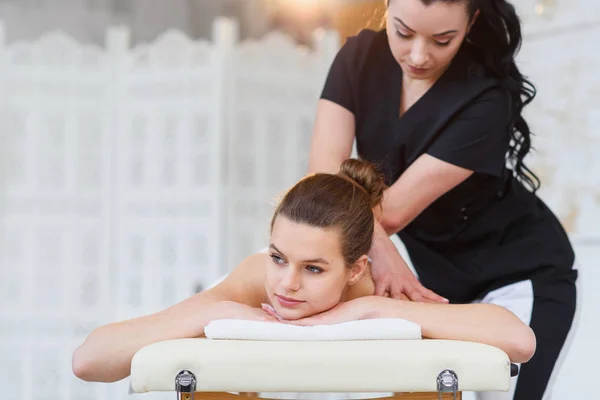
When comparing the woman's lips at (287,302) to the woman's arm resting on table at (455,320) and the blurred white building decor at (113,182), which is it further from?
the blurred white building decor at (113,182)

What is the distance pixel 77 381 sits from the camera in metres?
3.73

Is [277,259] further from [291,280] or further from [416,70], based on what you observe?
[416,70]

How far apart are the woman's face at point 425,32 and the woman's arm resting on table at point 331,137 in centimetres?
23

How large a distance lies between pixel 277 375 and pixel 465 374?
26 cm

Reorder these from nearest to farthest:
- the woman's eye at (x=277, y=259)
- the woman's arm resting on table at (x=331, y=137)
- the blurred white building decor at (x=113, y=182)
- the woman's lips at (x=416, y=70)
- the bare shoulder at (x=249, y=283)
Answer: the woman's eye at (x=277, y=259), the bare shoulder at (x=249, y=283), the woman's lips at (x=416, y=70), the woman's arm resting on table at (x=331, y=137), the blurred white building decor at (x=113, y=182)

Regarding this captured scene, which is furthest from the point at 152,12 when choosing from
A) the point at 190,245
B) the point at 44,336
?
the point at 44,336

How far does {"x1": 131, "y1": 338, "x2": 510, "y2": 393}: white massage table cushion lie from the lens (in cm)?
113

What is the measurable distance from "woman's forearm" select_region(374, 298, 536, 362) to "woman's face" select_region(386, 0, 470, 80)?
52 cm

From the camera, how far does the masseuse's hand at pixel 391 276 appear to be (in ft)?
5.15

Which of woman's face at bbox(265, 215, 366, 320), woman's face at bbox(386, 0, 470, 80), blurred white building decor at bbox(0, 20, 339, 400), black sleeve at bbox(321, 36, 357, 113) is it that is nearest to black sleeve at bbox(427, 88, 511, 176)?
woman's face at bbox(386, 0, 470, 80)

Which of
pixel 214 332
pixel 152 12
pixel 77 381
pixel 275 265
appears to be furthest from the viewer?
pixel 152 12

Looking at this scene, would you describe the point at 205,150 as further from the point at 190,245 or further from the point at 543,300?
the point at 543,300

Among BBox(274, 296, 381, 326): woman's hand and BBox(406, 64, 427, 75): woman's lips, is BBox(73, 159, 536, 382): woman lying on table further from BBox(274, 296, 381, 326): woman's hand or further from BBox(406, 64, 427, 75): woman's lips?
BBox(406, 64, 427, 75): woman's lips

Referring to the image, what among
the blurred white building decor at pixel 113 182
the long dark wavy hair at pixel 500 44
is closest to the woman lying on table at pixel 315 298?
the long dark wavy hair at pixel 500 44
